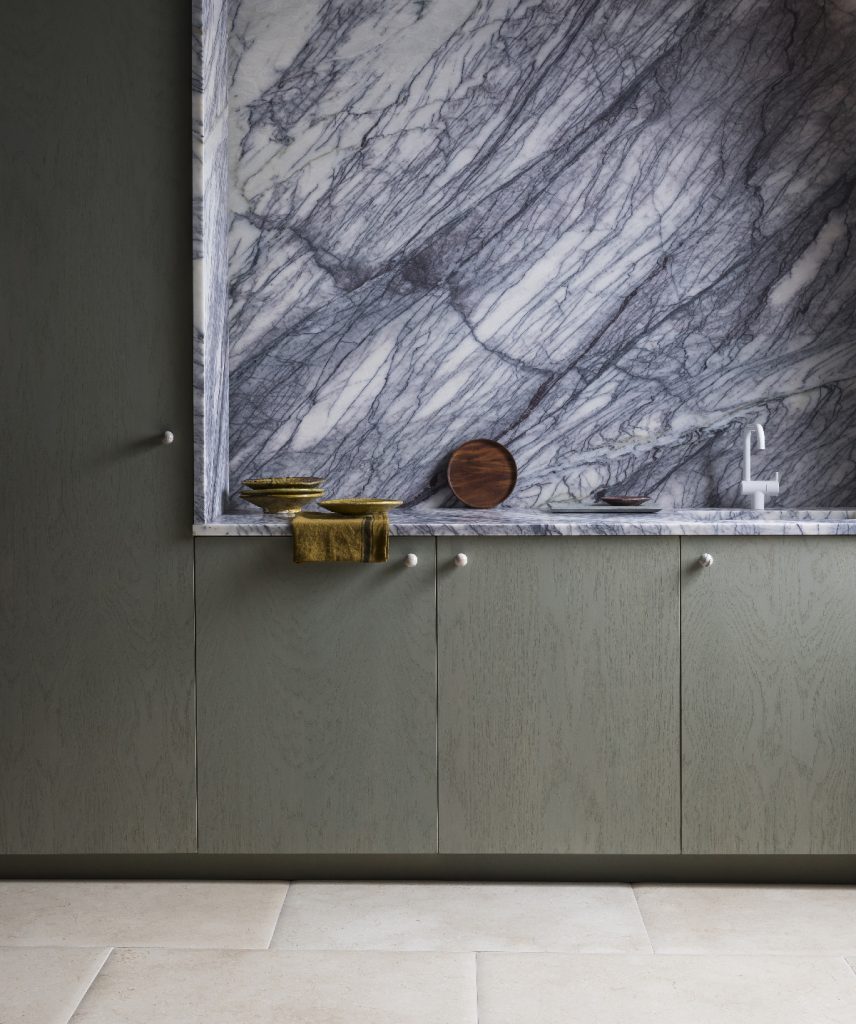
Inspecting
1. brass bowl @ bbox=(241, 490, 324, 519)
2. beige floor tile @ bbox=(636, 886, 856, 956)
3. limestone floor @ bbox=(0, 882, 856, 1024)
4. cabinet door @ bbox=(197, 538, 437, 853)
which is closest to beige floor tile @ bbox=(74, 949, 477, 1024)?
limestone floor @ bbox=(0, 882, 856, 1024)

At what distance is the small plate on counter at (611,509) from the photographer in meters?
2.78

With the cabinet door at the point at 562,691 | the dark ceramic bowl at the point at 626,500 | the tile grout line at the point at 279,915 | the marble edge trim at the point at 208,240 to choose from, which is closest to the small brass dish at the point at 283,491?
the marble edge trim at the point at 208,240

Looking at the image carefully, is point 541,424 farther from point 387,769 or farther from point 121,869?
point 121,869

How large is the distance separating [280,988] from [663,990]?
0.76 meters

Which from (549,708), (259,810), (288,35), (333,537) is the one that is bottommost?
(259,810)

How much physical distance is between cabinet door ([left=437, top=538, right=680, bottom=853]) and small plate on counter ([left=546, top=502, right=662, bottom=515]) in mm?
378

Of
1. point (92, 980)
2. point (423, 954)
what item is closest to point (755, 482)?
point (423, 954)

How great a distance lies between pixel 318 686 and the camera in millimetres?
2436

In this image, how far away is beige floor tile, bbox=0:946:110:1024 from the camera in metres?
1.94

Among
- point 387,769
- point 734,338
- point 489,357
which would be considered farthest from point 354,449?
point 734,338

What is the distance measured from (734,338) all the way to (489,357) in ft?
2.32

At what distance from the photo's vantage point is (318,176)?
2904 millimetres

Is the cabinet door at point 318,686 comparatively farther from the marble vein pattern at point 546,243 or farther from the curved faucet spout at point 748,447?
the curved faucet spout at point 748,447

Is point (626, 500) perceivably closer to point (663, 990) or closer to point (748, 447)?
point (748, 447)
